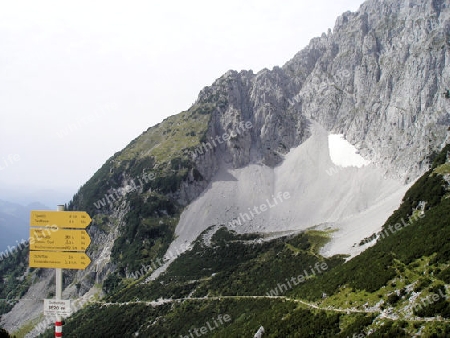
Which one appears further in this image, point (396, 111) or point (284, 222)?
point (396, 111)

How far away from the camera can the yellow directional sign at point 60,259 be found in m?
19.0

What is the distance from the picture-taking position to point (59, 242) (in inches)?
749

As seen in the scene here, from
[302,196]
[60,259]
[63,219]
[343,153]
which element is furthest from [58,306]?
[343,153]

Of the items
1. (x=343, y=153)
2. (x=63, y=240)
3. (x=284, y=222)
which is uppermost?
(x=63, y=240)

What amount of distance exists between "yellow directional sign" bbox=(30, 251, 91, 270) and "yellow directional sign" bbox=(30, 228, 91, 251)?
23cm

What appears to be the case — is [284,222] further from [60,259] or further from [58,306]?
[58,306]

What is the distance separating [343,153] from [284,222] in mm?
47810

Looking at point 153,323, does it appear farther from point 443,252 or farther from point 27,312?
point 27,312

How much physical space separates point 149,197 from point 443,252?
140356 mm

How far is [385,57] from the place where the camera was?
640ft

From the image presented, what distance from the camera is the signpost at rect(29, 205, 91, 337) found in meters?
18.8

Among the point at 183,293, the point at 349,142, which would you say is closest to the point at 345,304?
the point at 183,293

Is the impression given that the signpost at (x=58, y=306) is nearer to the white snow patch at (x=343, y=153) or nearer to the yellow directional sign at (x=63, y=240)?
the yellow directional sign at (x=63, y=240)

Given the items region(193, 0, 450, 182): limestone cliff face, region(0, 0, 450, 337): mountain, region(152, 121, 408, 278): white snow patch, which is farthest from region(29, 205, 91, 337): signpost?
region(193, 0, 450, 182): limestone cliff face
